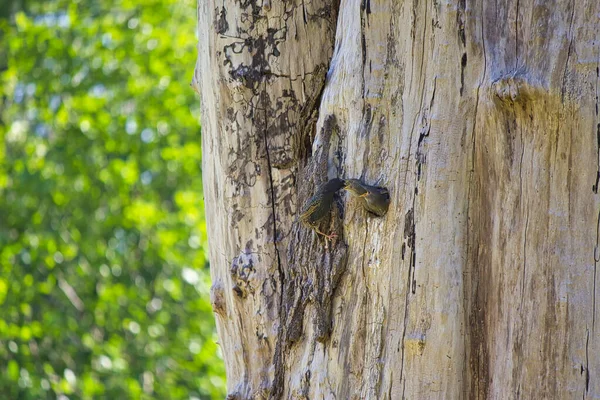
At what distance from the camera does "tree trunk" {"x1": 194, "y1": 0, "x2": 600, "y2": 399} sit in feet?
5.75

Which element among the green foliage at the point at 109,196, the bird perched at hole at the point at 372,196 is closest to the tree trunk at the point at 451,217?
the bird perched at hole at the point at 372,196

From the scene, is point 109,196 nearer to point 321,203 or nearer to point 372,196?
point 321,203

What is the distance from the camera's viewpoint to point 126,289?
6281 mm

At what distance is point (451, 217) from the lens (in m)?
1.86

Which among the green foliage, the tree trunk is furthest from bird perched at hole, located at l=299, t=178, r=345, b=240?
the green foliage

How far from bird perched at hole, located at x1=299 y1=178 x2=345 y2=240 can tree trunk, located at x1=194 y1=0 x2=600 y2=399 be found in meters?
0.03

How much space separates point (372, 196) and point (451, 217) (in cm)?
20

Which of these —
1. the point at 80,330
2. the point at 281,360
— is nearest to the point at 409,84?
the point at 281,360

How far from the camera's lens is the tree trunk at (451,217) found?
1753 mm

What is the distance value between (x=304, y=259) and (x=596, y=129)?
0.81 meters

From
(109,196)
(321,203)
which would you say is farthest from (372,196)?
(109,196)

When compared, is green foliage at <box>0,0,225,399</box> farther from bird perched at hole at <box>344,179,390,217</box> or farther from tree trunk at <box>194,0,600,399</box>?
bird perched at hole at <box>344,179,390,217</box>

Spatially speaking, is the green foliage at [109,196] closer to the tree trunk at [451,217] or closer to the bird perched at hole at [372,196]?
the tree trunk at [451,217]

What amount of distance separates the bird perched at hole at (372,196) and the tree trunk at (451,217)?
2 centimetres
